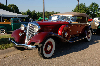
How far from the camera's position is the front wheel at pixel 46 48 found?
3967 millimetres

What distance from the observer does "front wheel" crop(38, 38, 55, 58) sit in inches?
156

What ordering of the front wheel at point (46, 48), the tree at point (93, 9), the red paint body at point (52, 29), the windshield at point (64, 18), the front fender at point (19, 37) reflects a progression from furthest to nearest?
the tree at point (93, 9)
the windshield at point (64, 18)
the front fender at point (19, 37)
the red paint body at point (52, 29)
the front wheel at point (46, 48)

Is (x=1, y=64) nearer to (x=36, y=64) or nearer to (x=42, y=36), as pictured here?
(x=36, y=64)

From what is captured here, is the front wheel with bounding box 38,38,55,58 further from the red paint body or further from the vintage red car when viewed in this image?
the red paint body

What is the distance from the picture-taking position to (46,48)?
4.16 m

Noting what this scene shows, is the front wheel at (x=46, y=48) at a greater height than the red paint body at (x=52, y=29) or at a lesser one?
lesser

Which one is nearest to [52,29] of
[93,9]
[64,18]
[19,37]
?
[64,18]

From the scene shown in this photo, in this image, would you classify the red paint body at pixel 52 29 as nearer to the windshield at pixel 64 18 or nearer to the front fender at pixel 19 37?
→ the front fender at pixel 19 37

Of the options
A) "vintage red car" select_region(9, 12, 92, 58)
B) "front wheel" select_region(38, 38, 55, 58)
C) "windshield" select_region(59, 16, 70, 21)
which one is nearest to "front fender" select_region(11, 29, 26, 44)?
"vintage red car" select_region(9, 12, 92, 58)

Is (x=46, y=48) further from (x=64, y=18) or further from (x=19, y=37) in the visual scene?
(x=64, y=18)

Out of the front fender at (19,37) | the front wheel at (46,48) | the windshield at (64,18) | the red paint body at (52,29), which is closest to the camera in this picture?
the front wheel at (46,48)

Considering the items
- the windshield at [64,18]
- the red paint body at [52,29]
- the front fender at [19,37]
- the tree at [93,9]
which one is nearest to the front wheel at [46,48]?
the red paint body at [52,29]

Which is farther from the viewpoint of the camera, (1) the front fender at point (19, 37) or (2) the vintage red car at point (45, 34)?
(1) the front fender at point (19, 37)

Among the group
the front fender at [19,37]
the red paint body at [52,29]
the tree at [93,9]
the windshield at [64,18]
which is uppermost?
the tree at [93,9]
